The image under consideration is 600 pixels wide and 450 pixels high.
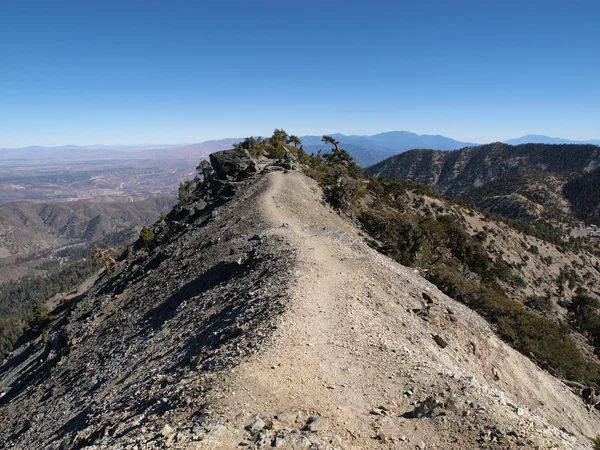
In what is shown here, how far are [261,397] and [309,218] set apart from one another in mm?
25752

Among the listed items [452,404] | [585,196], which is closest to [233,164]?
[452,404]

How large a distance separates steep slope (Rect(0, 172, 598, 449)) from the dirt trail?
7 cm

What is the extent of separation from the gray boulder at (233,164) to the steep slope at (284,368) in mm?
22028

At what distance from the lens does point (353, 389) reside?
11781mm

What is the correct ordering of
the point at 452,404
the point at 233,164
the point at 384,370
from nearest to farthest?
1. the point at 452,404
2. the point at 384,370
3. the point at 233,164

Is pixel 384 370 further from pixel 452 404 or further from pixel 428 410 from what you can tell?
pixel 452 404

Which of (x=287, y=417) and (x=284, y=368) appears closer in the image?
(x=287, y=417)

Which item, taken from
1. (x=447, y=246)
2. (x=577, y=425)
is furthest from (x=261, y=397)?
(x=447, y=246)

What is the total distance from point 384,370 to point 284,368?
13.1ft

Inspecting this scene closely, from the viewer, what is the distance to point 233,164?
55.7 m

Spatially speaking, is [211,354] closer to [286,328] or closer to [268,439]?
[286,328]

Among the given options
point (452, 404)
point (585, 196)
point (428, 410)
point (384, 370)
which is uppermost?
point (452, 404)

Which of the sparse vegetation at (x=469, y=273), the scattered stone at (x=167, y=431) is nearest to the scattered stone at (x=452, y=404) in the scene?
the scattered stone at (x=167, y=431)

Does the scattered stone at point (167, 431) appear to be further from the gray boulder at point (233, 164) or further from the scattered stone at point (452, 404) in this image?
the gray boulder at point (233, 164)
